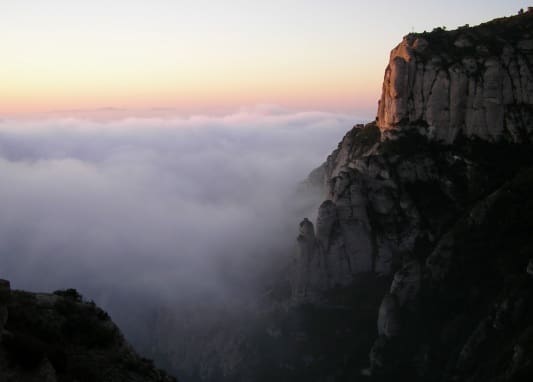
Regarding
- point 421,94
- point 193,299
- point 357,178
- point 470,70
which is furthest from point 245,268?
point 470,70

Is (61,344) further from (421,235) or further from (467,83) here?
(467,83)

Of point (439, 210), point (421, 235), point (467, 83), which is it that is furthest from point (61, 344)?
point (467, 83)

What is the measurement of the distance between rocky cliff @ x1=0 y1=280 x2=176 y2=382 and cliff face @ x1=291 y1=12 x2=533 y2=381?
57358 millimetres

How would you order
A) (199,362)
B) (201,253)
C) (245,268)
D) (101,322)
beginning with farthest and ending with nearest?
(201,253) → (245,268) → (199,362) → (101,322)

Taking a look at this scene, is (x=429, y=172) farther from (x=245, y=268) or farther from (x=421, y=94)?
(x=245, y=268)

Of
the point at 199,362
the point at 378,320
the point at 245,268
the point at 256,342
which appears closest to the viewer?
the point at 378,320

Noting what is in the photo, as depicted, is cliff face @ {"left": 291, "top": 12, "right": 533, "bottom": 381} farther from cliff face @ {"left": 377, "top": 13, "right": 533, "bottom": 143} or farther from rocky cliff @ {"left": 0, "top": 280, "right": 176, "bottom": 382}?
rocky cliff @ {"left": 0, "top": 280, "right": 176, "bottom": 382}

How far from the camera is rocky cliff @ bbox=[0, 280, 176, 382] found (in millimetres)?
21891

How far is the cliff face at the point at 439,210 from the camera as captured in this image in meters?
82.6

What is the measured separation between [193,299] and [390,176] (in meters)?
72.8

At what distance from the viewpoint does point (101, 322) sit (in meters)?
29.5

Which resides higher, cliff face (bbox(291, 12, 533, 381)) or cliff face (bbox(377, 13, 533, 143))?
cliff face (bbox(377, 13, 533, 143))

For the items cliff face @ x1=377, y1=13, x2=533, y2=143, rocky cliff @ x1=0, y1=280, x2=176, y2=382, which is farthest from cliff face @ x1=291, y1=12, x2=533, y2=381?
rocky cliff @ x1=0, y1=280, x2=176, y2=382

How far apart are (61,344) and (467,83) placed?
94149 millimetres
